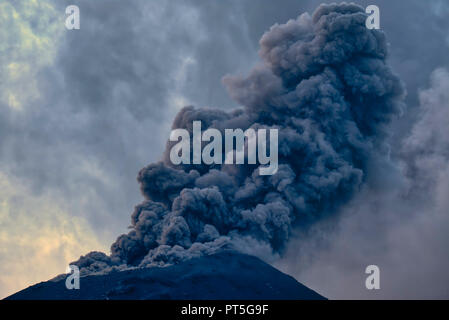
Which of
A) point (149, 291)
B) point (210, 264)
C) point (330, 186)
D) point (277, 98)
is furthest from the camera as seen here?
point (277, 98)

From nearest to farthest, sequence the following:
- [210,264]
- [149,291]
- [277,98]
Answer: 1. [149,291]
2. [210,264]
3. [277,98]

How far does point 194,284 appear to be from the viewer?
160 feet

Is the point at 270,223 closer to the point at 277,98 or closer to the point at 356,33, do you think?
the point at 277,98

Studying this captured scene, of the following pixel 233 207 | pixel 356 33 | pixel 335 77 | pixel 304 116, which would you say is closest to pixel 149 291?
pixel 233 207

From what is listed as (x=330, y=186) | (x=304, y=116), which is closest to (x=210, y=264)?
(x=330, y=186)

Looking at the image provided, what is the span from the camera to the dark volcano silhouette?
1879 inches

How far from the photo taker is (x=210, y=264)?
168 ft

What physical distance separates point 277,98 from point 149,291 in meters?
22.7

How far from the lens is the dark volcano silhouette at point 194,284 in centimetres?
4772

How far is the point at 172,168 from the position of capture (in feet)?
187

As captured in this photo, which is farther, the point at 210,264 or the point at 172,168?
the point at 172,168

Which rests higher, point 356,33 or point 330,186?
point 356,33
